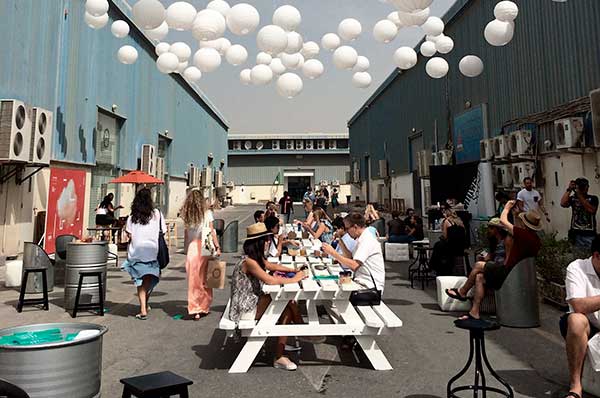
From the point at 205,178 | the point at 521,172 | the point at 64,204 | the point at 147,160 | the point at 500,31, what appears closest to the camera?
the point at 500,31

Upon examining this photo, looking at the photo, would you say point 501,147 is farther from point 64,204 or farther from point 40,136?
point 64,204

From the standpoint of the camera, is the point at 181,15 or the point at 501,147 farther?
the point at 501,147

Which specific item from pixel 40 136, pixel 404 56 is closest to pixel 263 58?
pixel 404 56

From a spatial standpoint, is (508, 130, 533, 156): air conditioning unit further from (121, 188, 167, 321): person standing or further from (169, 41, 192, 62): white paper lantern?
(121, 188, 167, 321): person standing

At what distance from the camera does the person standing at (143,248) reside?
574 cm

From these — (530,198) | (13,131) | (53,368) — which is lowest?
(53,368)

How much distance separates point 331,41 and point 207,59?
2405 mm

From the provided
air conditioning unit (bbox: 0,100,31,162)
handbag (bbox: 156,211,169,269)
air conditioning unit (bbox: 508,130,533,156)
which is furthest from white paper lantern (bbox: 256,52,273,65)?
air conditioning unit (bbox: 508,130,533,156)

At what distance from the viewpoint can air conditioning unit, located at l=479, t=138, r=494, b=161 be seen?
40.8ft

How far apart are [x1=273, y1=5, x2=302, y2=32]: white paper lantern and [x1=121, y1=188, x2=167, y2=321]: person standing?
3546 mm

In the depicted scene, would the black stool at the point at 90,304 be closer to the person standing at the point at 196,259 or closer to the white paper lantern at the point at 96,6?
the person standing at the point at 196,259

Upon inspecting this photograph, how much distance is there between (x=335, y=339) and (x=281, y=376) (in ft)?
4.05

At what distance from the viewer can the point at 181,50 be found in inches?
319

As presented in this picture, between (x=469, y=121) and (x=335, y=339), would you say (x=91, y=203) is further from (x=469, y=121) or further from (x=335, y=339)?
(x=469, y=121)
